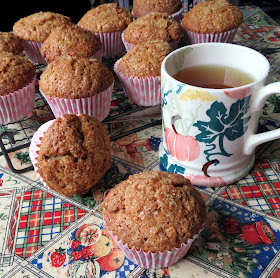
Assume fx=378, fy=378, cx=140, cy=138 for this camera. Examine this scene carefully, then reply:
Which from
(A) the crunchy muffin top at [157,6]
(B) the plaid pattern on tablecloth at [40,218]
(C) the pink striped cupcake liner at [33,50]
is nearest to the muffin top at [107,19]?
(A) the crunchy muffin top at [157,6]

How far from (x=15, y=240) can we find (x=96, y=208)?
0.20m

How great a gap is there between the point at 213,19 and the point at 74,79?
0.66 meters

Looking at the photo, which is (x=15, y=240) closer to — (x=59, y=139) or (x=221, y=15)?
(x=59, y=139)

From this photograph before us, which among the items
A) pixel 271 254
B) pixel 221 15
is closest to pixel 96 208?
pixel 271 254

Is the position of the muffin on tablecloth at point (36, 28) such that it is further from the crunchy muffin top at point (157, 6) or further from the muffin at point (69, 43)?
the crunchy muffin top at point (157, 6)

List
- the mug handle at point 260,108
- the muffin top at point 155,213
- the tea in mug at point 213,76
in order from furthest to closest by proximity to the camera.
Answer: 1. the tea in mug at point 213,76
2. the mug handle at point 260,108
3. the muffin top at point 155,213

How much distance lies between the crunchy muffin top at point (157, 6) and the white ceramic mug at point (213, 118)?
27.0 inches

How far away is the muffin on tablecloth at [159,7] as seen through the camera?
158 cm

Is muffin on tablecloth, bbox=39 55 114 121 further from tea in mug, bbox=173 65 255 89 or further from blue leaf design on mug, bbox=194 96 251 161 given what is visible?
blue leaf design on mug, bbox=194 96 251 161

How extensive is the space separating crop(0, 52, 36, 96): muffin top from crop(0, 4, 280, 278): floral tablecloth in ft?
0.58

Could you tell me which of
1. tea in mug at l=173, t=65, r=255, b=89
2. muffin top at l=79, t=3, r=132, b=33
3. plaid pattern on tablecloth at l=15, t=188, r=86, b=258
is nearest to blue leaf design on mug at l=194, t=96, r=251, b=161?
tea in mug at l=173, t=65, r=255, b=89

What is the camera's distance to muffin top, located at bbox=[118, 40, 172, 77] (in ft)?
3.70

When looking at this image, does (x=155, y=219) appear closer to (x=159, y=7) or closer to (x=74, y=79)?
(x=74, y=79)

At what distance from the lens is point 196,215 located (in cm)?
74
